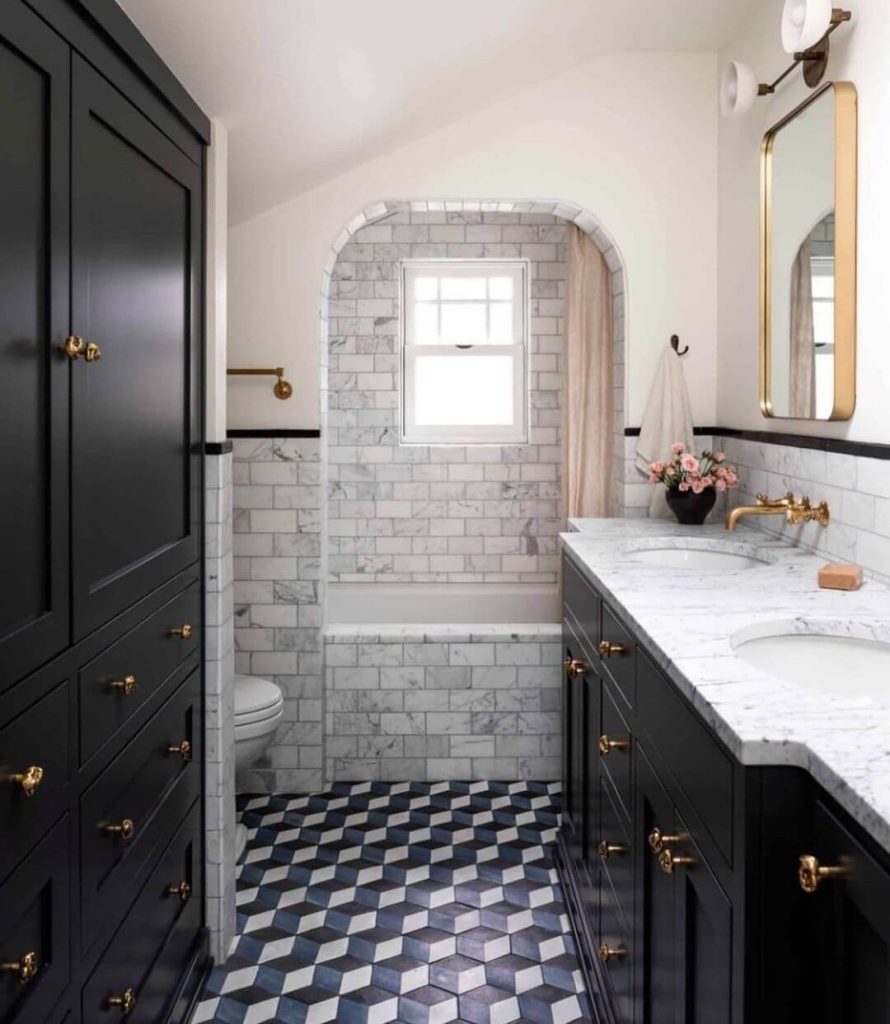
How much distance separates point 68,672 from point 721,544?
191 centimetres

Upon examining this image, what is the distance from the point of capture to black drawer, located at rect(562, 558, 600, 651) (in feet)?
7.86

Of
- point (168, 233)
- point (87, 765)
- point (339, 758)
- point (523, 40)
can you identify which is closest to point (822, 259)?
point (523, 40)

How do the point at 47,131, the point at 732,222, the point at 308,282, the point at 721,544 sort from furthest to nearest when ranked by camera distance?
the point at 308,282, the point at 732,222, the point at 721,544, the point at 47,131

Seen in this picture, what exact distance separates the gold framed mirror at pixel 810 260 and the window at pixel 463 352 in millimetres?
2063

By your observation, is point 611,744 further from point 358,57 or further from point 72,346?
point 358,57

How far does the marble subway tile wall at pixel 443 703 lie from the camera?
12.7 feet

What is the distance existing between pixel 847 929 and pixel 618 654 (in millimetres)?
1025

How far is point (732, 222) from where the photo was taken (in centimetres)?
348

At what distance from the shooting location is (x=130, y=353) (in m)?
1.87

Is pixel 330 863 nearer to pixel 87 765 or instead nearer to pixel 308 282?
Answer: pixel 87 765

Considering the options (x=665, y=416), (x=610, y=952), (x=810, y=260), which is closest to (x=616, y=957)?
(x=610, y=952)

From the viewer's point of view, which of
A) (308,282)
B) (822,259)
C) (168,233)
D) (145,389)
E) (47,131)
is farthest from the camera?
(308,282)

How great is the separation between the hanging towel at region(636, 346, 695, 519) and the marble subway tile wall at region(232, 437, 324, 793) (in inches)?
48.4

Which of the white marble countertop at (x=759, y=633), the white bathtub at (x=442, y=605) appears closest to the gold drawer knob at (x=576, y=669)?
the white marble countertop at (x=759, y=633)
